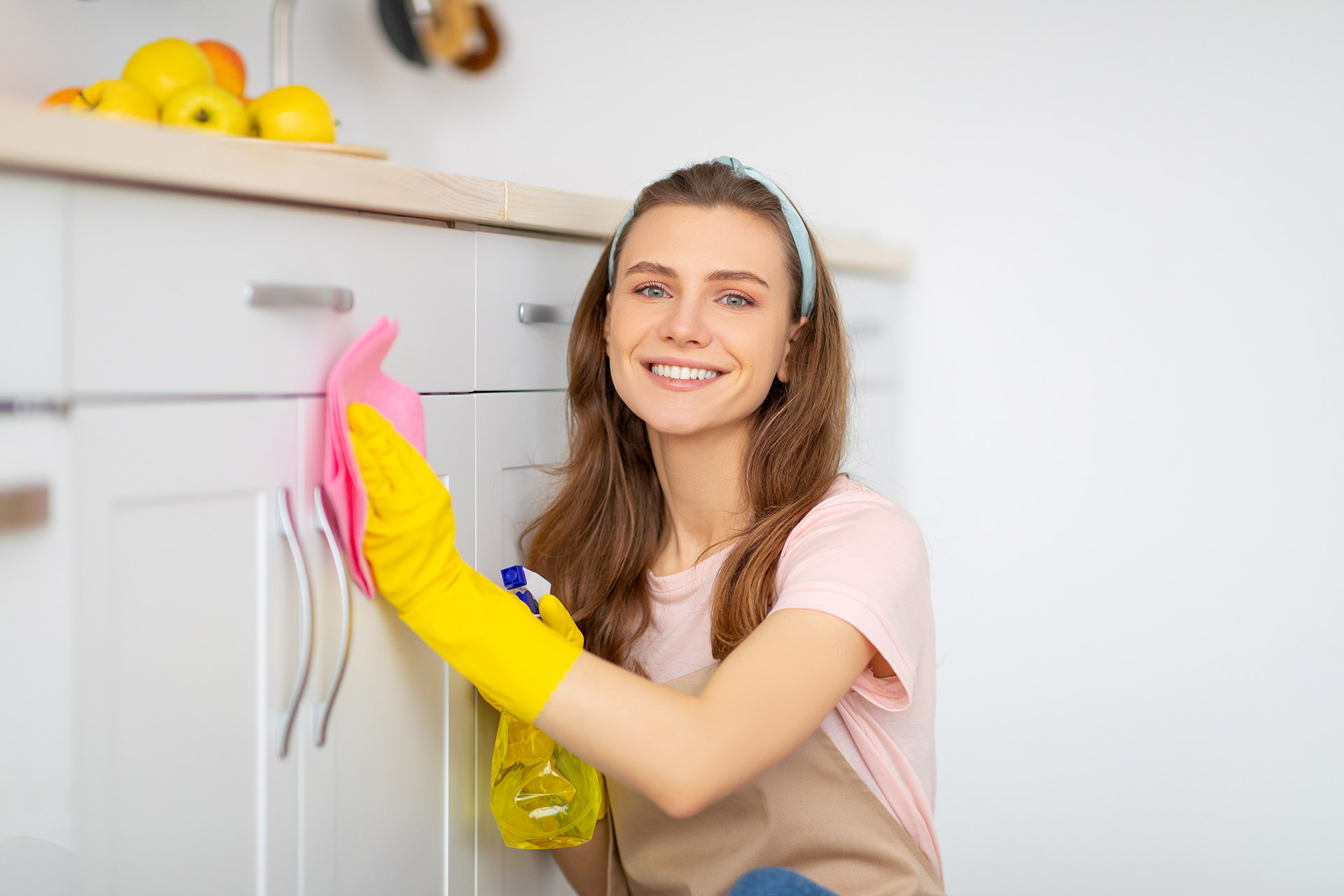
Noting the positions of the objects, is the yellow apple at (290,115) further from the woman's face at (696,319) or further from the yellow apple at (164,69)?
the woman's face at (696,319)

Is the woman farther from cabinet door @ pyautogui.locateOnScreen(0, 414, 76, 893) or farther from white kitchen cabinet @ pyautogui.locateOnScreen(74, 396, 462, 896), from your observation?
cabinet door @ pyautogui.locateOnScreen(0, 414, 76, 893)

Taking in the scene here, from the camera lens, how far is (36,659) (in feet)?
2.31

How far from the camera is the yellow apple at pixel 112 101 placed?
0.98 m

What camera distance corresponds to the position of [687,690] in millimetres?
1003

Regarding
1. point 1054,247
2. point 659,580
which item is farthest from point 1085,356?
point 659,580

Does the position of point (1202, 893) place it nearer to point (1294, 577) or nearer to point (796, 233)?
point (1294, 577)

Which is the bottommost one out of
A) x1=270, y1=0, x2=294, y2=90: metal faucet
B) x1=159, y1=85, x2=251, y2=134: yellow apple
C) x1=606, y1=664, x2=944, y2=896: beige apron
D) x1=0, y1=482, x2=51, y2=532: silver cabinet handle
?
x1=606, y1=664, x2=944, y2=896: beige apron

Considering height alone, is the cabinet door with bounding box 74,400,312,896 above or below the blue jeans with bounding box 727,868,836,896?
above

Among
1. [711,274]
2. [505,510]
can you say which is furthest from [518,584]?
[711,274]

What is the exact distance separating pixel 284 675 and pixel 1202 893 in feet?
5.14

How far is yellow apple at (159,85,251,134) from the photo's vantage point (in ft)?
3.22

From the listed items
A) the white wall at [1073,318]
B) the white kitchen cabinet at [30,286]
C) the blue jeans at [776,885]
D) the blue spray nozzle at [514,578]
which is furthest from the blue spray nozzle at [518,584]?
the white wall at [1073,318]

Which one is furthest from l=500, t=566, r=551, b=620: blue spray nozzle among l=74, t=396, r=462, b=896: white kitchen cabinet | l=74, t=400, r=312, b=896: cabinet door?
l=74, t=400, r=312, b=896: cabinet door

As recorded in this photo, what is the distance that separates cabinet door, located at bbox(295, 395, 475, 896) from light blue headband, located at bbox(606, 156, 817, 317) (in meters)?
0.26
